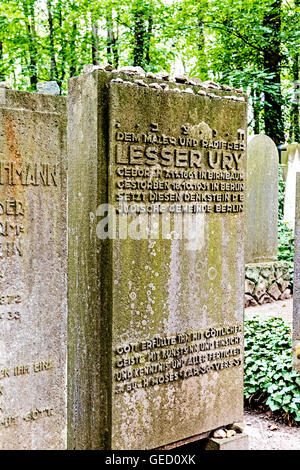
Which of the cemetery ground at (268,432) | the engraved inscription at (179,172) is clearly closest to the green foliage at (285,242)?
the cemetery ground at (268,432)

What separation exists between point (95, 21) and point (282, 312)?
11658 millimetres

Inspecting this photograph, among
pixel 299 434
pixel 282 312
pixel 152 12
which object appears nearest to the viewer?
pixel 299 434

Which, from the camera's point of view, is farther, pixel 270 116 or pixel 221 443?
pixel 270 116

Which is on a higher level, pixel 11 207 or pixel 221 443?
pixel 11 207

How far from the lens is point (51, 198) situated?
3338 millimetres

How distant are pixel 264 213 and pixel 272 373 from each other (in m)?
4.85

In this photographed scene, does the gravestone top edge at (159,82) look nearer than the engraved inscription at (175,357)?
Yes

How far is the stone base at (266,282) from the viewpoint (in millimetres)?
9367

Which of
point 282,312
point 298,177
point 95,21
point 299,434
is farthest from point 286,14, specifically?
point 299,434

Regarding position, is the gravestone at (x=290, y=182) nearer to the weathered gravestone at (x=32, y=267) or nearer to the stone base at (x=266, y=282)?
the stone base at (x=266, y=282)

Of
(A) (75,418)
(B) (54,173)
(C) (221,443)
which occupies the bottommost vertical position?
(C) (221,443)

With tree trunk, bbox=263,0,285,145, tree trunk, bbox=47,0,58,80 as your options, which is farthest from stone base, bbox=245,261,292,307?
tree trunk, bbox=47,0,58,80

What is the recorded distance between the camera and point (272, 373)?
212 inches

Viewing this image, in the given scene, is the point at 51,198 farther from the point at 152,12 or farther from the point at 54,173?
the point at 152,12
